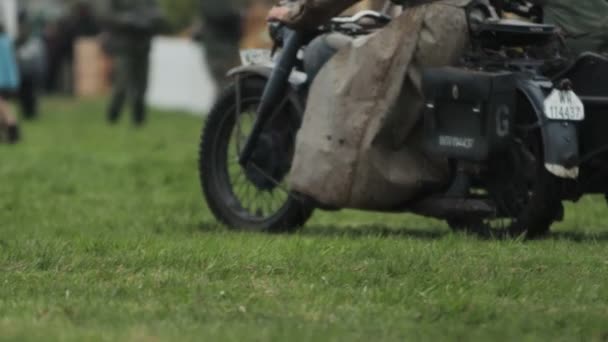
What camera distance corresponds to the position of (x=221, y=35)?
24.7 m

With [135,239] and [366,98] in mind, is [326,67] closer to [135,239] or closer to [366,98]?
[366,98]

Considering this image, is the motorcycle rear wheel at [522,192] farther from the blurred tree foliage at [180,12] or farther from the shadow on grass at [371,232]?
the blurred tree foliage at [180,12]

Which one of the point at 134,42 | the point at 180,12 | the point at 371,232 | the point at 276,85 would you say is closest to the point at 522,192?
the point at 371,232

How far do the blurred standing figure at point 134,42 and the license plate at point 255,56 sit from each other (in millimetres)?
16314

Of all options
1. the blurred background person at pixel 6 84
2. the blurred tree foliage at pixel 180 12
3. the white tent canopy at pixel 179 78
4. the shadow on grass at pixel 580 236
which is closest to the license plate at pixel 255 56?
the shadow on grass at pixel 580 236

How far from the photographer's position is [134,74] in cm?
2728

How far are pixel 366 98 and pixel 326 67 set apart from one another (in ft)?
1.21

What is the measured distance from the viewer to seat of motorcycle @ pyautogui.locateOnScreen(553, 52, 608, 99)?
9.13 metres

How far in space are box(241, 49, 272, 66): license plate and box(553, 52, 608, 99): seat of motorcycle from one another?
196 centimetres

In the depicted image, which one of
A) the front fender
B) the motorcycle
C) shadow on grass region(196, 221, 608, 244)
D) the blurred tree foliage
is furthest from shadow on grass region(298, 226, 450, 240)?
the blurred tree foliage

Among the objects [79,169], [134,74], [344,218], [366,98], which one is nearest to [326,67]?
[366,98]

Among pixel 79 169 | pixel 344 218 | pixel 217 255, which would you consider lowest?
pixel 79 169

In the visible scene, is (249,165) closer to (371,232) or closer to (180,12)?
(371,232)

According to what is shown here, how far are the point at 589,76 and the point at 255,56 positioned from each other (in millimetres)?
2161
